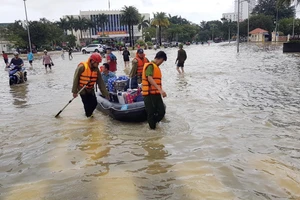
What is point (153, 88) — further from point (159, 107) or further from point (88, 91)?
point (88, 91)

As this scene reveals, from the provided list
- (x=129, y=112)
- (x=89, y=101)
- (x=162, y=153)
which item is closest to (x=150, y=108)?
→ (x=129, y=112)

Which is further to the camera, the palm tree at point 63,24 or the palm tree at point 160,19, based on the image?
the palm tree at point 63,24

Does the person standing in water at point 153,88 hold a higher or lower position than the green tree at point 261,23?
lower

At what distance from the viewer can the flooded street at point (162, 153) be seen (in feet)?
13.1

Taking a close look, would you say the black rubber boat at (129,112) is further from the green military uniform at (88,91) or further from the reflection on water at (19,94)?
the reflection on water at (19,94)

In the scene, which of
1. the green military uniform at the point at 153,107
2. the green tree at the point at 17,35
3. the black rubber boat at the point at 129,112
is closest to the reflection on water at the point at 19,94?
the black rubber boat at the point at 129,112

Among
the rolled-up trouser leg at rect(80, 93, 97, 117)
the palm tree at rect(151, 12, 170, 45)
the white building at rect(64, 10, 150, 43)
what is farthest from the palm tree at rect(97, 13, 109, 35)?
the rolled-up trouser leg at rect(80, 93, 97, 117)

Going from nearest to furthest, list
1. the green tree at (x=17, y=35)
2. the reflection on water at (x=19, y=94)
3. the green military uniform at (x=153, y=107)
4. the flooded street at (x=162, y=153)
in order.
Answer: the flooded street at (x=162, y=153)
the green military uniform at (x=153, y=107)
the reflection on water at (x=19, y=94)
the green tree at (x=17, y=35)

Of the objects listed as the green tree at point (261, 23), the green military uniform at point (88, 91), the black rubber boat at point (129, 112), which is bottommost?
the black rubber boat at point (129, 112)

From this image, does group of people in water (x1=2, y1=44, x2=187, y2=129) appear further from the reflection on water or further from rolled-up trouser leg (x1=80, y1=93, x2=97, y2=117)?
the reflection on water

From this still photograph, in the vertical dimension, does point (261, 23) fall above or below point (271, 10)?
below

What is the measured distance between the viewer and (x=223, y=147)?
5.47 m

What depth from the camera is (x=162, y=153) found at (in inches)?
207

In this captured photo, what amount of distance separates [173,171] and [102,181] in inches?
41.1
